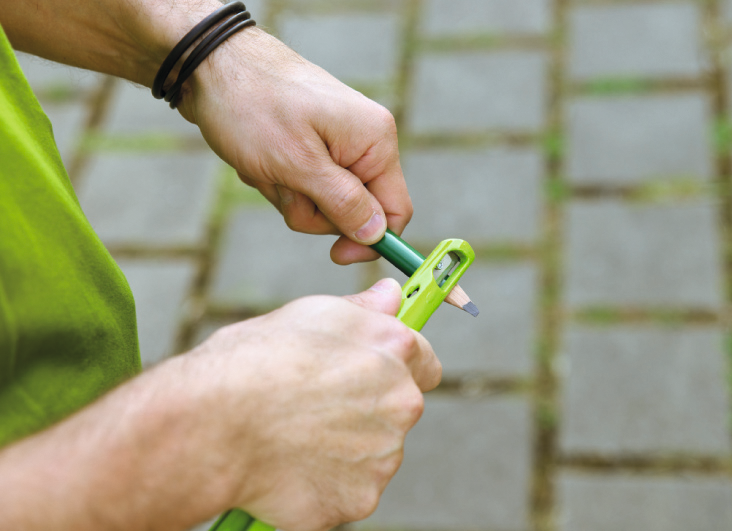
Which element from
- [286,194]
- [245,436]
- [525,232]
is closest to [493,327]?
[525,232]

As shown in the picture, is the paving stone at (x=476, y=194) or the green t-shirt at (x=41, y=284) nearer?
the green t-shirt at (x=41, y=284)

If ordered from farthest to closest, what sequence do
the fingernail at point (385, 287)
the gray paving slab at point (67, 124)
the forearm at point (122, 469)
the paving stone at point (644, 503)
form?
the gray paving slab at point (67, 124) < the paving stone at point (644, 503) < the fingernail at point (385, 287) < the forearm at point (122, 469)

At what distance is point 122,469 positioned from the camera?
0.66 metres

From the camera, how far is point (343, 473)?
0.73 meters

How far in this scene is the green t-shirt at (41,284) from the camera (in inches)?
28.4

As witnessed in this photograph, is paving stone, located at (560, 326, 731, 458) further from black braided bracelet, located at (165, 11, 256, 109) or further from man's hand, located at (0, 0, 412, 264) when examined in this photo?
black braided bracelet, located at (165, 11, 256, 109)

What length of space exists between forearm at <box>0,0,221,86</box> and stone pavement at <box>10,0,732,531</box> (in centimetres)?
55

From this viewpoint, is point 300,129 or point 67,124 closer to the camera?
point 300,129

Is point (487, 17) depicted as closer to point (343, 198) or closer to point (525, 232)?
point (525, 232)

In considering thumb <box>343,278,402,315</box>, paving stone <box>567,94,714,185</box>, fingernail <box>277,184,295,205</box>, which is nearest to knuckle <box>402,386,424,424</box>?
thumb <box>343,278,402,315</box>

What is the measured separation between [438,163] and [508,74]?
423 millimetres

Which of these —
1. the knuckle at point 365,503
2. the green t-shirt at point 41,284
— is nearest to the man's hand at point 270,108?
the green t-shirt at point 41,284

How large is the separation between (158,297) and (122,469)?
1531 mm

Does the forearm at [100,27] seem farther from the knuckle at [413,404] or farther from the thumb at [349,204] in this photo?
the knuckle at [413,404]
